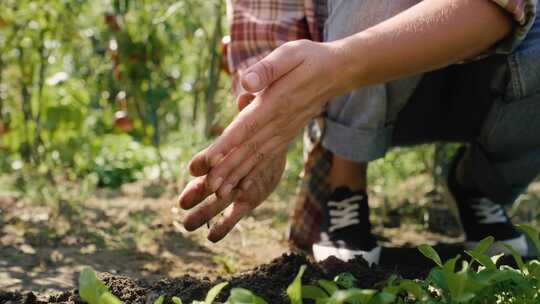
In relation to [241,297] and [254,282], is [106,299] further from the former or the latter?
[254,282]

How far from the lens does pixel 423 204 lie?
2721 mm

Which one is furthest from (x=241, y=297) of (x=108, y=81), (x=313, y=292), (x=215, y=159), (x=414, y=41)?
(x=108, y=81)

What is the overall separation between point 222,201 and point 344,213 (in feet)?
2.32

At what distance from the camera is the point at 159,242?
2.21 m

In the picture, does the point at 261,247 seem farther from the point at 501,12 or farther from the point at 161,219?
the point at 501,12

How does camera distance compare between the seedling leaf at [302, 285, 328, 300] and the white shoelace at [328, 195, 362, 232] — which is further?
the white shoelace at [328, 195, 362, 232]

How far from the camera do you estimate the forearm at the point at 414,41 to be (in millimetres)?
1328

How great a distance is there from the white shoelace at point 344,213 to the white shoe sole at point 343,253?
0.24ft

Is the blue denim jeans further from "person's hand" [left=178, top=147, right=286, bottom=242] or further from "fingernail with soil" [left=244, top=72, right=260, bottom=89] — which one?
"fingernail with soil" [left=244, top=72, right=260, bottom=89]

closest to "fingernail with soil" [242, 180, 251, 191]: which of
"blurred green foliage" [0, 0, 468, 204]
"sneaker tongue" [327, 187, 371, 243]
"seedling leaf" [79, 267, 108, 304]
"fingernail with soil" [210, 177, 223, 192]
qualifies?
"fingernail with soil" [210, 177, 223, 192]

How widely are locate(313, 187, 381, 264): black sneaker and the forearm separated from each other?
64 centimetres

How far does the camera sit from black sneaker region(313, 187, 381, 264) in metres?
1.91

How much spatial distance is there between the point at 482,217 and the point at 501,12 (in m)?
0.86

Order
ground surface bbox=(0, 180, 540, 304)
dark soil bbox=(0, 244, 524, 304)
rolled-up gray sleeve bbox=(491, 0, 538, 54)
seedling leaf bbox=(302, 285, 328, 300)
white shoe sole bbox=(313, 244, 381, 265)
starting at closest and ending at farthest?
seedling leaf bbox=(302, 285, 328, 300)
dark soil bbox=(0, 244, 524, 304)
rolled-up gray sleeve bbox=(491, 0, 538, 54)
ground surface bbox=(0, 180, 540, 304)
white shoe sole bbox=(313, 244, 381, 265)
